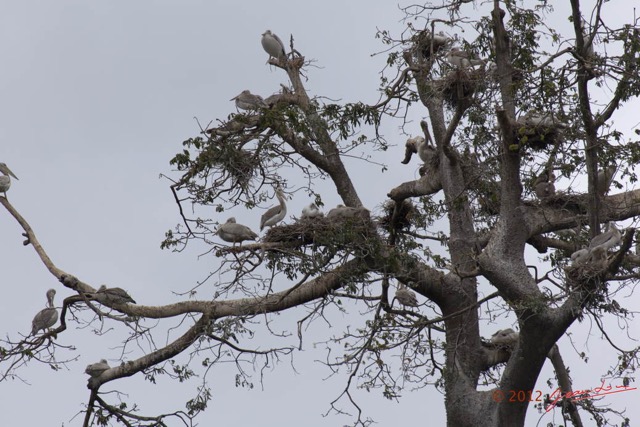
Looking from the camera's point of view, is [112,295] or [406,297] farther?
[406,297]

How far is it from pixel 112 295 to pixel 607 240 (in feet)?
25.7

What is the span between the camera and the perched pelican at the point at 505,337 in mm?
17172

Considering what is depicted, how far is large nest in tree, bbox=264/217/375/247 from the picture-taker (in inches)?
589

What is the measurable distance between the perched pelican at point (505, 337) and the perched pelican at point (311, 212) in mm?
3718

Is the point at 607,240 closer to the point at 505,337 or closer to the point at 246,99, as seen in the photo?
the point at 505,337

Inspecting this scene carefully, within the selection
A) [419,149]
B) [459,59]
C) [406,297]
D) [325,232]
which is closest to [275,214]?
[325,232]

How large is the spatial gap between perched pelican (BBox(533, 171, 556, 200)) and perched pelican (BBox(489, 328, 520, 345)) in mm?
2347

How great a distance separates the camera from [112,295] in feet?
54.8

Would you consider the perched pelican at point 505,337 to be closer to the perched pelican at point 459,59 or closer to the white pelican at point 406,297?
the white pelican at point 406,297

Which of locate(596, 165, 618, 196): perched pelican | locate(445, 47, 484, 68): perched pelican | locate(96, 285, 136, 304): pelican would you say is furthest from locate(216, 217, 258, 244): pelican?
locate(596, 165, 618, 196): perched pelican

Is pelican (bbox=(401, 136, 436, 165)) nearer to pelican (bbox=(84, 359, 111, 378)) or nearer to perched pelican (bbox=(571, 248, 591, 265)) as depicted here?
perched pelican (bbox=(571, 248, 591, 265))

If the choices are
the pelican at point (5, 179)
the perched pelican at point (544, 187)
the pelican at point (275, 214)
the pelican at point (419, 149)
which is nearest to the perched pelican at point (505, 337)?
the perched pelican at point (544, 187)

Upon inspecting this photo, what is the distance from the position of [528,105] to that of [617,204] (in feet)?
9.86

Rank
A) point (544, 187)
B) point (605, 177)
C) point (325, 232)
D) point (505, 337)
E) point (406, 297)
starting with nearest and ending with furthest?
point (325, 232) → point (605, 177) → point (544, 187) → point (505, 337) → point (406, 297)
